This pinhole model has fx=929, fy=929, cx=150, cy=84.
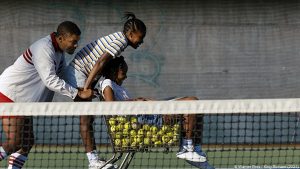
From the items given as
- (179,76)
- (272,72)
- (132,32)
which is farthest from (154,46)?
(132,32)

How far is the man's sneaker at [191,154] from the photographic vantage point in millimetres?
5906

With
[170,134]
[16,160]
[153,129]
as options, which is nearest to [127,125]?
[153,129]

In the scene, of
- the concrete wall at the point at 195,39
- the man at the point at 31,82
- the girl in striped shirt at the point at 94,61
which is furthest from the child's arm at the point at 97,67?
the concrete wall at the point at 195,39

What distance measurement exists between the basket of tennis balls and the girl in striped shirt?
0.27 meters

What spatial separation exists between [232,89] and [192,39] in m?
0.78

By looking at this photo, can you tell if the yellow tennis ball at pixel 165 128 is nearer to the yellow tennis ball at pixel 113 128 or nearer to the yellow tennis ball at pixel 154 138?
the yellow tennis ball at pixel 154 138

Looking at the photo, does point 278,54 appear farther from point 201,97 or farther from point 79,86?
point 79,86

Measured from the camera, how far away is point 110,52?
232 inches

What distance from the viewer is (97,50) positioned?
6000mm

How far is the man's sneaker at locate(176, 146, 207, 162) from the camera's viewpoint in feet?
19.4

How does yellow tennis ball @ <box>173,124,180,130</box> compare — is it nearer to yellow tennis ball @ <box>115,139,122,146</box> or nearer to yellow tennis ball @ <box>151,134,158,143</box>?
yellow tennis ball @ <box>151,134,158,143</box>

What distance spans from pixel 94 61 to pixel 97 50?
7 centimetres

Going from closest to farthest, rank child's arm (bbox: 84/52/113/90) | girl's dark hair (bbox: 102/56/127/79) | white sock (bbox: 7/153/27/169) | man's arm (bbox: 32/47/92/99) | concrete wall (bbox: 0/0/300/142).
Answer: man's arm (bbox: 32/47/92/99)
child's arm (bbox: 84/52/113/90)
white sock (bbox: 7/153/27/169)
girl's dark hair (bbox: 102/56/127/79)
concrete wall (bbox: 0/0/300/142)

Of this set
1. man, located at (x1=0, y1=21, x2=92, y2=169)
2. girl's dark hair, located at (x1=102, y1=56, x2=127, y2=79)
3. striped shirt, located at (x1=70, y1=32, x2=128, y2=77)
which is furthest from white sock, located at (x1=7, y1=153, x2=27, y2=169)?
girl's dark hair, located at (x1=102, y1=56, x2=127, y2=79)
